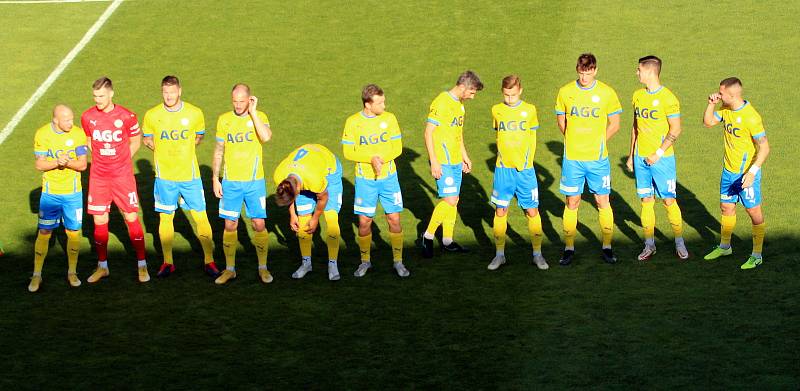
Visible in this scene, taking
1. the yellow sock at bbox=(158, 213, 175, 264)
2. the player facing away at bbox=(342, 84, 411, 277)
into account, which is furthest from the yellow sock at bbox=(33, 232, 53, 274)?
the player facing away at bbox=(342, 84, 411, 277)

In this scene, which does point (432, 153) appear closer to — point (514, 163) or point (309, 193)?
point (514, 163)

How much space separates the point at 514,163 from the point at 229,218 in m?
3.44

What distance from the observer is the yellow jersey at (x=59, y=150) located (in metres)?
14.2

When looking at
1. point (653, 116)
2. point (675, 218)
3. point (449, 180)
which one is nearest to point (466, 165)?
point (449, 180)

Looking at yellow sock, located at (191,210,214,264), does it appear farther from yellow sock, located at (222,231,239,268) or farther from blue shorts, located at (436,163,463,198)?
blue shorts, located at (436,163,463,198)

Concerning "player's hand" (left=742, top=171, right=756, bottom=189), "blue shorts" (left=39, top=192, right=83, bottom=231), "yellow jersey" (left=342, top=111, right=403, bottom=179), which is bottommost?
"blue shorts" (left=39, top=192, right=83, bottom=231)

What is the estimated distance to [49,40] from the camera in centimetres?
2358

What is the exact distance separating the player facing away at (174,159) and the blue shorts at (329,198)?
1.26 meters

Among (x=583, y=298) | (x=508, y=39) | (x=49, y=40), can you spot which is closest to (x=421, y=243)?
(x=583, y=298)

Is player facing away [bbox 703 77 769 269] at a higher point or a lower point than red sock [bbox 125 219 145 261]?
higher

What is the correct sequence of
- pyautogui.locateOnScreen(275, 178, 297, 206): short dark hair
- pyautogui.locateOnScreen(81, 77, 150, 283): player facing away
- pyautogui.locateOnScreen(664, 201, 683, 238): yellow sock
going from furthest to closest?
1. pyautogui.locateOnScreen(664, 201, 683, 238): yellow sock
2. pyautogui.locateOnScreen(81, 77, 150, 283): player facing away
3. pyautogui.locateOnScreen(275, 178, 297, 206): short dark hair

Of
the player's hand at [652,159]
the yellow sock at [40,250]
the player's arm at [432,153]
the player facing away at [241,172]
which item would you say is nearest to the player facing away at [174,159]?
the player facing away at [241,172]

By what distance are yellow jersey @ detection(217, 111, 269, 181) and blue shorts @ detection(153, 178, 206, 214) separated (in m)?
0.58

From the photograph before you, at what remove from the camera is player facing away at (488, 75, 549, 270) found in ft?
48.2
